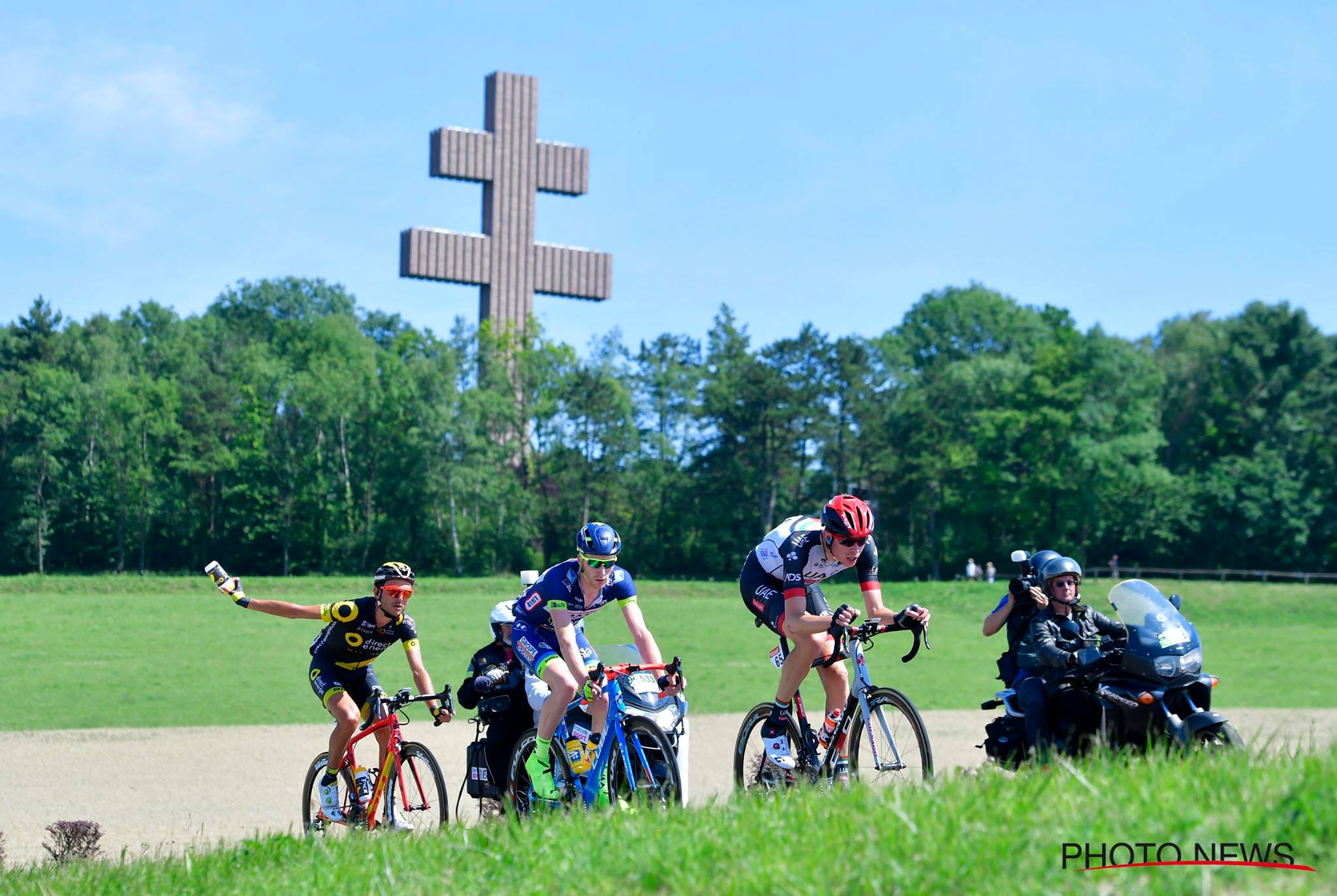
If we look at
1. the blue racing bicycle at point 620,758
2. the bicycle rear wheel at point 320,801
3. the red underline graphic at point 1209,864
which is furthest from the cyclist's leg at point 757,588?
the red underline graphic at point 1209,864

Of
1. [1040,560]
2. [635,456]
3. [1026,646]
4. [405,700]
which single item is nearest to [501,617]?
[405,700]

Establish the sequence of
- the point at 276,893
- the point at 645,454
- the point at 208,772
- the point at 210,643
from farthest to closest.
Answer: the point at 645,454 → the point at 210,643 → the point at 208,772 → the point at 276,893

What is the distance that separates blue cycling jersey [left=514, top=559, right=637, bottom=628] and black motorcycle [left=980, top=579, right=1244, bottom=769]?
96.3 inches

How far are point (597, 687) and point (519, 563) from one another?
6472 centimetres

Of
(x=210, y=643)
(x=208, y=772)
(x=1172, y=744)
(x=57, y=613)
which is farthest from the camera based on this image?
(x=57, y=613)

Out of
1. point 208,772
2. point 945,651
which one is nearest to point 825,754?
point 208,772

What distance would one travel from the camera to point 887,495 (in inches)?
2911

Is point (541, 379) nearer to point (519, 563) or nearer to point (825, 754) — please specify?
point (519, 563)

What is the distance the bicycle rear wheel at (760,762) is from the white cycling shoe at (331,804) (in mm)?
2715

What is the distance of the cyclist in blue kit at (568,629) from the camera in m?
7.73

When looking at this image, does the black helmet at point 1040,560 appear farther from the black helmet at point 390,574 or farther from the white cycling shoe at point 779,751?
the black helmet at point 390,574

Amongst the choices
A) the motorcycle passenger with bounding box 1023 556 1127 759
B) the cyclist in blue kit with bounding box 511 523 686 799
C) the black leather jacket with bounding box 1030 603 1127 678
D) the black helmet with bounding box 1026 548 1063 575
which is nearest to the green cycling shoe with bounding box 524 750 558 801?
the cyclist in blue kit with bounding box 511 523 686 799

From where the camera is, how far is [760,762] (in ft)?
27.9

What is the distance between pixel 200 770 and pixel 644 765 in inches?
334
